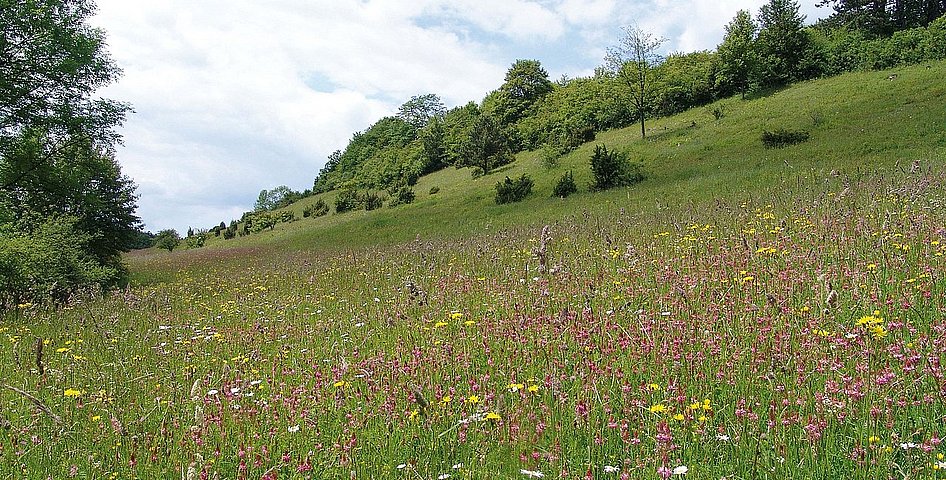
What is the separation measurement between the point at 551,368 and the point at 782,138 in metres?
24.7

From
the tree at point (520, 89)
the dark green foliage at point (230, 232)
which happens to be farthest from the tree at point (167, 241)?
the tree at point (520, 89)

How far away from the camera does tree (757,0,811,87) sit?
42406mm

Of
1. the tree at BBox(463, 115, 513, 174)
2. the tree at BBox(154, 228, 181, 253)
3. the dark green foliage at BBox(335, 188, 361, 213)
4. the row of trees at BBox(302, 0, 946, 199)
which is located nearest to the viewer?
the row of trees at BBox(302, 0, 946, 199)

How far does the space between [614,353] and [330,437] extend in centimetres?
200

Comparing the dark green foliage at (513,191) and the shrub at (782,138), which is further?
the dark green foliage at (513,191)

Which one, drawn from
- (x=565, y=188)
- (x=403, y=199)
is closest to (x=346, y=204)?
(x=403, y=199)

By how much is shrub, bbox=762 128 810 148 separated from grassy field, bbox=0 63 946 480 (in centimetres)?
1555

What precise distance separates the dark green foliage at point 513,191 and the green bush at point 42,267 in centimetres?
1805

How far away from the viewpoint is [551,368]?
13.9ft

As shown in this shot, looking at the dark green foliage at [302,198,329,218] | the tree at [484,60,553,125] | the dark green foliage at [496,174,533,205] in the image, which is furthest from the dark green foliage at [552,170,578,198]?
Result: the tree at [484,60,553,125]

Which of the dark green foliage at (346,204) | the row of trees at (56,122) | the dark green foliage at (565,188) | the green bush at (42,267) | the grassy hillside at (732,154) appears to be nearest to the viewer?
the green bush at (42,267)

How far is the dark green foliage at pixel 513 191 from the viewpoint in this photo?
2878 centimetres

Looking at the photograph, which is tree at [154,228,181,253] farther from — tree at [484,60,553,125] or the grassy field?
the grassy field

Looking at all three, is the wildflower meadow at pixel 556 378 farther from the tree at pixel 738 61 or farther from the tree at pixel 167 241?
the tree at pixel 167 241
